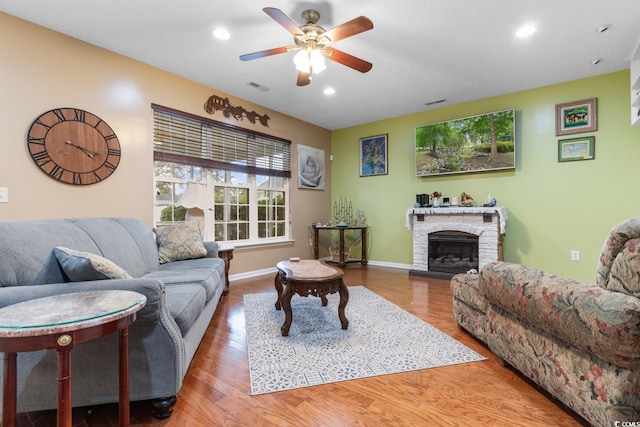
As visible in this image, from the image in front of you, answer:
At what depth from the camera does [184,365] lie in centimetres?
157

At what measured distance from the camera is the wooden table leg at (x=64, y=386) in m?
0.92

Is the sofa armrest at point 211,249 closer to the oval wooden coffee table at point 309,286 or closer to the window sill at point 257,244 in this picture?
the window sill at point 257,244

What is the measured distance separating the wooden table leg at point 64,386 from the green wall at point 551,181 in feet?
16.5

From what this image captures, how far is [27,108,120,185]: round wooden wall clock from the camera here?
272 cm

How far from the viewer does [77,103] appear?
9.64 feet

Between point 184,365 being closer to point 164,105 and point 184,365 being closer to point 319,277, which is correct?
point 319,277

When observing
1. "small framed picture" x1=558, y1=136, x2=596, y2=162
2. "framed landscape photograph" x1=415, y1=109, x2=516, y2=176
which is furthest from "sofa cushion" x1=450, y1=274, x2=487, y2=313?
"small framed picture" x1=558, y1=136, x2=596, y2=162

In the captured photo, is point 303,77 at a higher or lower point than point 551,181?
higher

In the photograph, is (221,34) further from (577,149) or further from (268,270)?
(577,149)

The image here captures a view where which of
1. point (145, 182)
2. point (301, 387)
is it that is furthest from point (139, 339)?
point (145, 182)

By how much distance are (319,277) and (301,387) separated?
0.82 meters

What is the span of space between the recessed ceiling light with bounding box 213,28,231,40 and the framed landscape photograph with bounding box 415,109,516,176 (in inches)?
136

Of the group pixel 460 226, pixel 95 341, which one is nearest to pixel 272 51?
pixel 95 341

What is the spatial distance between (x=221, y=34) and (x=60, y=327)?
291 centimetres
